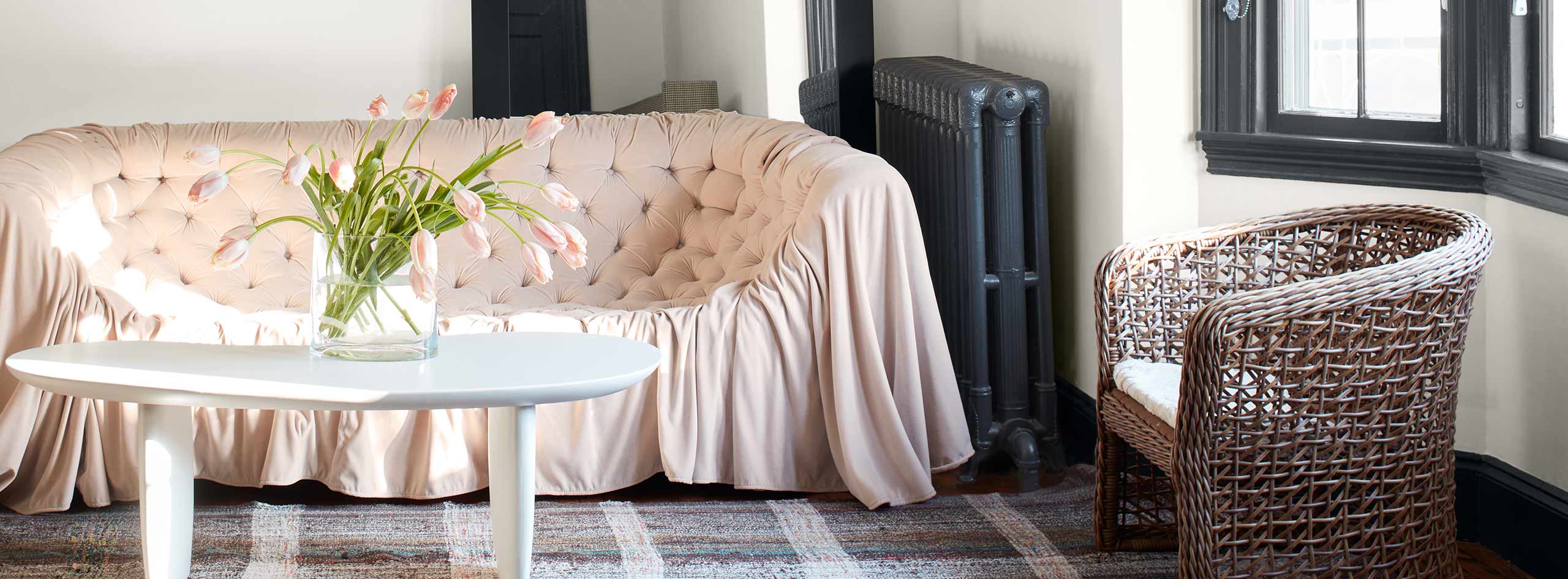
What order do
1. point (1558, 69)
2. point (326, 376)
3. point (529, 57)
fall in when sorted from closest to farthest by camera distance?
1. point (326, 376)
2. point (1558, 69)
3. point (529, 57)

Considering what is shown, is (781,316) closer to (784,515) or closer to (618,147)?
(784,515)

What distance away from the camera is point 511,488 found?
195 cm

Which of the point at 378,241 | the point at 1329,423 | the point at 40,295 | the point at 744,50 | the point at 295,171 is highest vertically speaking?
the point at 744,50

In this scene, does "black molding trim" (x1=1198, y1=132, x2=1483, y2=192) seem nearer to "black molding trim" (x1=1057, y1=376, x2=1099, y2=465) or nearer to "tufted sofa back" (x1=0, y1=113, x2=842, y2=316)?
"black molding trim" (x1=1057, y1=376, x2=1099, y2=465)

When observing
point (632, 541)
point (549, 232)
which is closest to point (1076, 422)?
point (632, 541)

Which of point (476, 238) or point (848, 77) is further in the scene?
point (848, 77)

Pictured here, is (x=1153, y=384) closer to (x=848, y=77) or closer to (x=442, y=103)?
(x=442, y=103)

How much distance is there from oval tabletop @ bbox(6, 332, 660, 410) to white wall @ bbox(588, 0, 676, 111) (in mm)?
4284

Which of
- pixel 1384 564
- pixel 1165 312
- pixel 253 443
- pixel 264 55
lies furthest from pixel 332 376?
pixel 264 55

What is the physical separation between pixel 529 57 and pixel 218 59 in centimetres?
123

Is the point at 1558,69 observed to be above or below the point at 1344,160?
above

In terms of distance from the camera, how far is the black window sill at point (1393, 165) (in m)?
2.03

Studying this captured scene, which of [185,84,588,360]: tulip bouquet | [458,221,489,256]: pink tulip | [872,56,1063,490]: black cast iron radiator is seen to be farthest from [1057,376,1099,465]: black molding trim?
[458,221,489,256]: pink tulip

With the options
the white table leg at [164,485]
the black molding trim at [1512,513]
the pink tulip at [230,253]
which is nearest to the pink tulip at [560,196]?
the pink tulip at [230,253]
